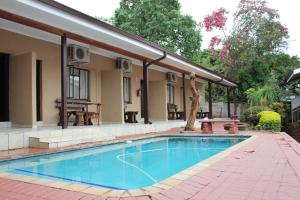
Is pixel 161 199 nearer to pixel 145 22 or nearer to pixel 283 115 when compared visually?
pixel 283 115

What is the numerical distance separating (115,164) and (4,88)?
5028 mm

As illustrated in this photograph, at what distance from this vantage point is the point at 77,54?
10188mm

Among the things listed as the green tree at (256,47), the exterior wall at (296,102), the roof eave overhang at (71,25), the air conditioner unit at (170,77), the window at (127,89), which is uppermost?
the green tree at (256,47)

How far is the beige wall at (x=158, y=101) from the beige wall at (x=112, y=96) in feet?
13.0

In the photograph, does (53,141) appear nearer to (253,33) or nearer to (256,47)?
(256,47)

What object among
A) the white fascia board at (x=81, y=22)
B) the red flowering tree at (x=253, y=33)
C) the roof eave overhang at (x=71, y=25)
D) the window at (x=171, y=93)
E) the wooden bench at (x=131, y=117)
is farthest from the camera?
the red flowering tree at (x=253, y=33)

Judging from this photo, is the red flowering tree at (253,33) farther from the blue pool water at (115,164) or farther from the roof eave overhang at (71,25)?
the blue pool water at (115,164)

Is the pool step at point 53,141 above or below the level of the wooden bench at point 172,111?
below

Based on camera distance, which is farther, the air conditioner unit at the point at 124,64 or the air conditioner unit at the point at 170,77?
the air conditioner unit at the point at 170,77

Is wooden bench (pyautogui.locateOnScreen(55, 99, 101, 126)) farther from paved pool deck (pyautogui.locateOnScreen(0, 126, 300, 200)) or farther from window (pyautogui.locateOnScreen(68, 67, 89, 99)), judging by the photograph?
paved pool deck (pyautogui.locateOnScreen(0, 126, 300, 200))

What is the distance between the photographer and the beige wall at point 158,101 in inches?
629

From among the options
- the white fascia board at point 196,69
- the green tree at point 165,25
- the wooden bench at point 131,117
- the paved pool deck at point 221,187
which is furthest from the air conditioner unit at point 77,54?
the green tree at point 165,25

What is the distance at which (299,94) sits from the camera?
62.0 ft

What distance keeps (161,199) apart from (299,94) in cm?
1803
